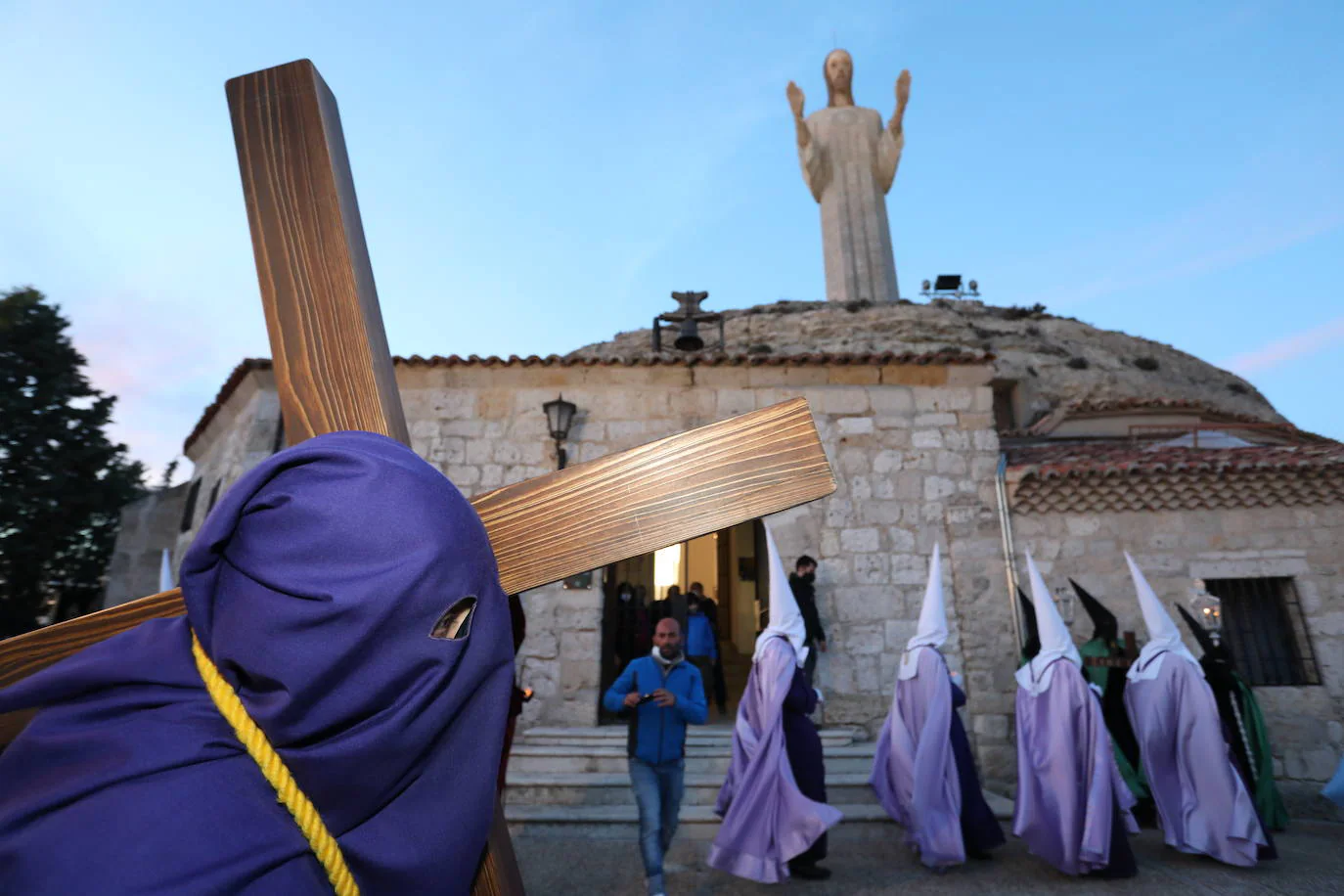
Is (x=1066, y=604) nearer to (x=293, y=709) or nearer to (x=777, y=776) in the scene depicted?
(x=777, y=776)

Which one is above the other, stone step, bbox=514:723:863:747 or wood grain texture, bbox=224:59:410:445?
wood grain texture, bbox=224:59:410:445

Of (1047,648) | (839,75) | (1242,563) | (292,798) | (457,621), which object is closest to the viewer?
(292,798)

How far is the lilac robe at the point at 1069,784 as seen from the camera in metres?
4.91

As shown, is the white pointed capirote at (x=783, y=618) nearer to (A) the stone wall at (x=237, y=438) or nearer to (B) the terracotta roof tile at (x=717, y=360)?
(B) the terracotta roof tile at (x=717, y=360)

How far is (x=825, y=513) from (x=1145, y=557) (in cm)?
371

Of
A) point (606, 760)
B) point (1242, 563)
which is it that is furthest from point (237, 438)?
point (1242, 563)

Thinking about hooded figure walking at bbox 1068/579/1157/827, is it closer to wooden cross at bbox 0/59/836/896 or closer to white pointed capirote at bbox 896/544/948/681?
white pointed capirote at bbox 896/544/948/681

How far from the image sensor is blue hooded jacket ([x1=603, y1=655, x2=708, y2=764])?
4480 millimetres

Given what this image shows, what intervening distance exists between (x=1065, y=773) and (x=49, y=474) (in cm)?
1929

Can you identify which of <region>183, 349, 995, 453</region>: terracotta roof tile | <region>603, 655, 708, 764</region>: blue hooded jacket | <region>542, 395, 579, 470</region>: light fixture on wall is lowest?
<region>603, 655, 708, 764</region>: blue hooded jacket

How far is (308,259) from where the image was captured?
1.12m

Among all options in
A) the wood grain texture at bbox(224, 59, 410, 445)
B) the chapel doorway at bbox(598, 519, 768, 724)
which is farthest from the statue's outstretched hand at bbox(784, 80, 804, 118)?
the wood grain texture at bbox(224, 59, 410, 445)

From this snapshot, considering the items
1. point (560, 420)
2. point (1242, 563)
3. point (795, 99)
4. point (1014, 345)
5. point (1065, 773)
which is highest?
point (795, 99)

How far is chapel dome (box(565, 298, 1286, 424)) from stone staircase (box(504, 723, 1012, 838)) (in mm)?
14447
